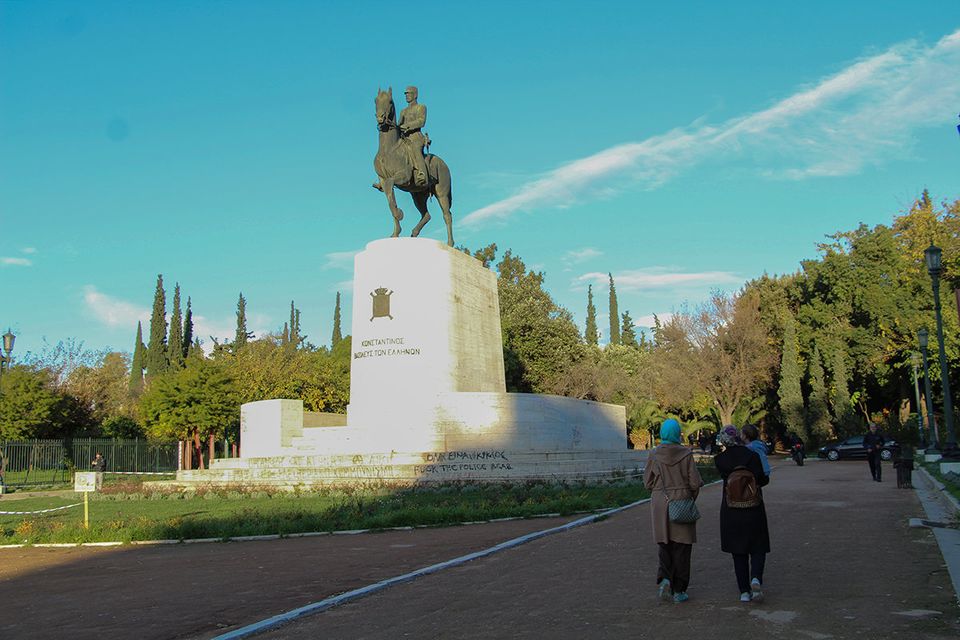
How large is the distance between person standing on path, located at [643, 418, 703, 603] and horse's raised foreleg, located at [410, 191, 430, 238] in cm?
1785

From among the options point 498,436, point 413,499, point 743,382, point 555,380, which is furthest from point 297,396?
point 413,499

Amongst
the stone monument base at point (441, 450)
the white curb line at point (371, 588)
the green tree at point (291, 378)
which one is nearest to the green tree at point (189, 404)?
the green tree at point (291, 378)

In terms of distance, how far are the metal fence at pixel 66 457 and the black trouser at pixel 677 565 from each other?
29.7 meters

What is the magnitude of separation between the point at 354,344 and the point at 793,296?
131 ft

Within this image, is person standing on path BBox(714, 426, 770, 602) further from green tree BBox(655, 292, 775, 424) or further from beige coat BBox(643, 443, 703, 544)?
green tree BBox(655, 292, 775, 424)

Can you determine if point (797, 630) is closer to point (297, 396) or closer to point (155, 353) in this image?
point (297, 396)

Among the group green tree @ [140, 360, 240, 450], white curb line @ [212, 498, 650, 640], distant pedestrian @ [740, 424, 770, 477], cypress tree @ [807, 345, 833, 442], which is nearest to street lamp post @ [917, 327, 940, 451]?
cypress tree @ [807, 345, 833, 442]

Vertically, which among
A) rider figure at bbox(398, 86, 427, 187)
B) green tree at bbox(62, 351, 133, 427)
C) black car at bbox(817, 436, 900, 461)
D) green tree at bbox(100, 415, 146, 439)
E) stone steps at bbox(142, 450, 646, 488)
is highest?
Result: rider figure at bbox(398, 86, 427, 187)

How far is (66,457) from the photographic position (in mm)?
37375

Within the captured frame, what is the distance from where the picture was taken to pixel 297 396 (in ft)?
165

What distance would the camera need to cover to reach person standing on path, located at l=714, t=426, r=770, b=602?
6949 millimetres

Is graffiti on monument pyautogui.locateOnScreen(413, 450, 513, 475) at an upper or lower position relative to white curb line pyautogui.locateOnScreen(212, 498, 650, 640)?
upper

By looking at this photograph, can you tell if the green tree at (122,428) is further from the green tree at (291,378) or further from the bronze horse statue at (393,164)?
the bronze horse statue at (393,164)

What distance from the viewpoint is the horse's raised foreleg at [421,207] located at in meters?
24.7
